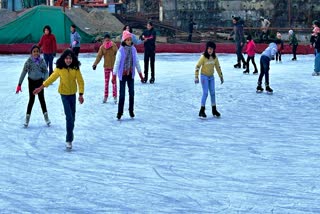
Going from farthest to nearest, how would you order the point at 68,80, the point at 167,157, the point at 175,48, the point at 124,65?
the point at 175,48 → the point at 124,65 → the point at 68,80 → the point at 167,157

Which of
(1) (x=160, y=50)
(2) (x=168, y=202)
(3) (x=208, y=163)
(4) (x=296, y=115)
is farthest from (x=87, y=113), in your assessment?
(1) (x=160, y=50)

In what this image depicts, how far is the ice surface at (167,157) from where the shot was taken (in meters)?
5.61

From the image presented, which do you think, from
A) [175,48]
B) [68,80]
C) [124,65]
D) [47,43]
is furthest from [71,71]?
[175,48]

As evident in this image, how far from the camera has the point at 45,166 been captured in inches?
280

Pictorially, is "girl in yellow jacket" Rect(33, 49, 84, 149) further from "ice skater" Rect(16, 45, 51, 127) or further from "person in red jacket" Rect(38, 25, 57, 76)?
"person in red jacket" Rect(38, 25, 57, 76)

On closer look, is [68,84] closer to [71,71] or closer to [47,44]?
[71,71]

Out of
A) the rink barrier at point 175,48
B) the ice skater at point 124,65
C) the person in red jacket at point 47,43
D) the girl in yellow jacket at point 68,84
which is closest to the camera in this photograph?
the girl in yellow jacket at point 68,84

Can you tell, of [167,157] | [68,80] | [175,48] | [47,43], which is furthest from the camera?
[175,48]

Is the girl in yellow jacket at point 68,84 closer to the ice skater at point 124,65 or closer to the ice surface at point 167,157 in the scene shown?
the ice surface at point 167,157

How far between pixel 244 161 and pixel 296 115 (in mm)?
3894

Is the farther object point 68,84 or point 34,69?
point 34,69

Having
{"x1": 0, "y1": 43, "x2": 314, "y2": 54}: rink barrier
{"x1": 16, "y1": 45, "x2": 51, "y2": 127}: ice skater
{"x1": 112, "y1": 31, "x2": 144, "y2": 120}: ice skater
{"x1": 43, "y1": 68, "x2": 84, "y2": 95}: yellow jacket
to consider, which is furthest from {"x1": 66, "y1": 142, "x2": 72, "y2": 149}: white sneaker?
{"x1": 0, "y1": 43, "x2": 314, "y2": 54}: rink barrier

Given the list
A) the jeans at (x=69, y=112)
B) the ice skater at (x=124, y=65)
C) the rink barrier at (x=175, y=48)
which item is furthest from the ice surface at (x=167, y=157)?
the rink barrier at (x=175, y=48)

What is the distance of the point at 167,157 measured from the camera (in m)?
7.52
